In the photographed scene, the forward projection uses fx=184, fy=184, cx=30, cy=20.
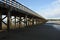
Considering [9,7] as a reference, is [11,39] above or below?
below

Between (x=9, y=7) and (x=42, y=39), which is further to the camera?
(x=9, y=7)

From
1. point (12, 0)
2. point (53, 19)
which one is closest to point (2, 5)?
point (12, 0)

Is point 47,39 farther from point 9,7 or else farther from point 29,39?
point 9,7

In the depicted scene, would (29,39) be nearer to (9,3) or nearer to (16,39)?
(16,39)

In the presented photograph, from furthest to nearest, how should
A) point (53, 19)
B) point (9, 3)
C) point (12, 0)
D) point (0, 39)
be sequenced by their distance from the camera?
point (53, 19), point (12, 0), point (9, 3), point (0, 39)

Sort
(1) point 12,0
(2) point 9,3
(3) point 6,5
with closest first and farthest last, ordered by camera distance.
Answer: (3) point 6,5
(2) point 9,3
(1) point 12,0

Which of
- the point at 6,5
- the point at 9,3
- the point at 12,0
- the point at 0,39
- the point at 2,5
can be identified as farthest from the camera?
the point at 12,0

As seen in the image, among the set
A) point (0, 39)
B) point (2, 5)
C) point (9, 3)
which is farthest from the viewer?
point (9, 3)

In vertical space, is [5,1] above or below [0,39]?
above

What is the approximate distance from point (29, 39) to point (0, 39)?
7.32 feet

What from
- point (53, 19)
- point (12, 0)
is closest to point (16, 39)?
point (12, 0)

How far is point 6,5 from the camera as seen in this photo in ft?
65.0

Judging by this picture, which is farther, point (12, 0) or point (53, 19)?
point (53, 19)

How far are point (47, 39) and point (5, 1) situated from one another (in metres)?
7.56
